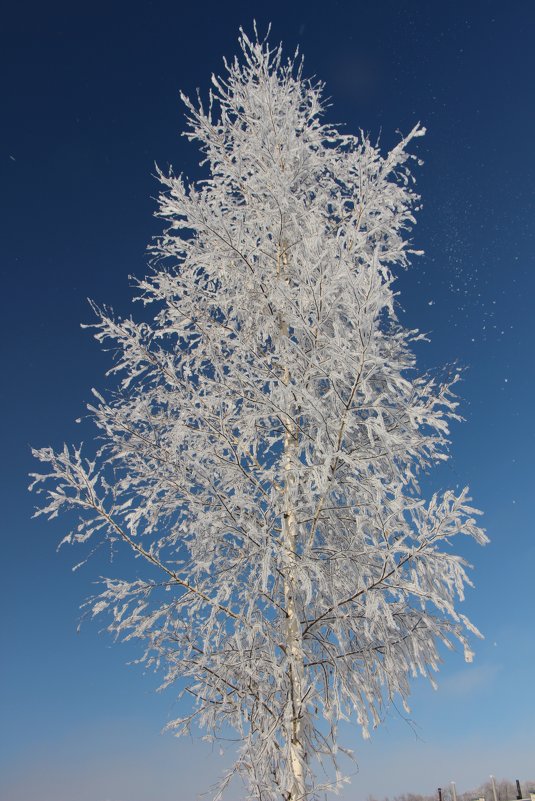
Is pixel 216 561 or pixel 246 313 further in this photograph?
pixel 246 313

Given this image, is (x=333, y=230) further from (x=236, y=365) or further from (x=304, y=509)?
(x=304, y=509)

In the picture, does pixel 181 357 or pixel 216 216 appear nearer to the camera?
pixel 216 216

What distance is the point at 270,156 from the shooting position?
7.07 meters

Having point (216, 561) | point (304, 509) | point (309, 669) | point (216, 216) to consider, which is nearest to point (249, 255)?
point (216, 216)

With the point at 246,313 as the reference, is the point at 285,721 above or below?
below

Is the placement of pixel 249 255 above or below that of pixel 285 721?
above

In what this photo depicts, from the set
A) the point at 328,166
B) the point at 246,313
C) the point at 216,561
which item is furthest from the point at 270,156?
the point at 216,561

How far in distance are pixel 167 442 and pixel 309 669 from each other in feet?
8.88

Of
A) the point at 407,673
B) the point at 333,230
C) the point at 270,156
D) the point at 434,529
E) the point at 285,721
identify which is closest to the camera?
the point at 434,529

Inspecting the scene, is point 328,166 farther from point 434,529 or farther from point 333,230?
point 434,529

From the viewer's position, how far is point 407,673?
18.6 ft

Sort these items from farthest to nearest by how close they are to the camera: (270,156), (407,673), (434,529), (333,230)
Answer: (333,230), (270,156), (407,673), (434,529)

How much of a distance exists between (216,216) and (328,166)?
241 cm

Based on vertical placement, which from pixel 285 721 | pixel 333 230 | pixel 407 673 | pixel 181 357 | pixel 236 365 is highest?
pixel 333 230
